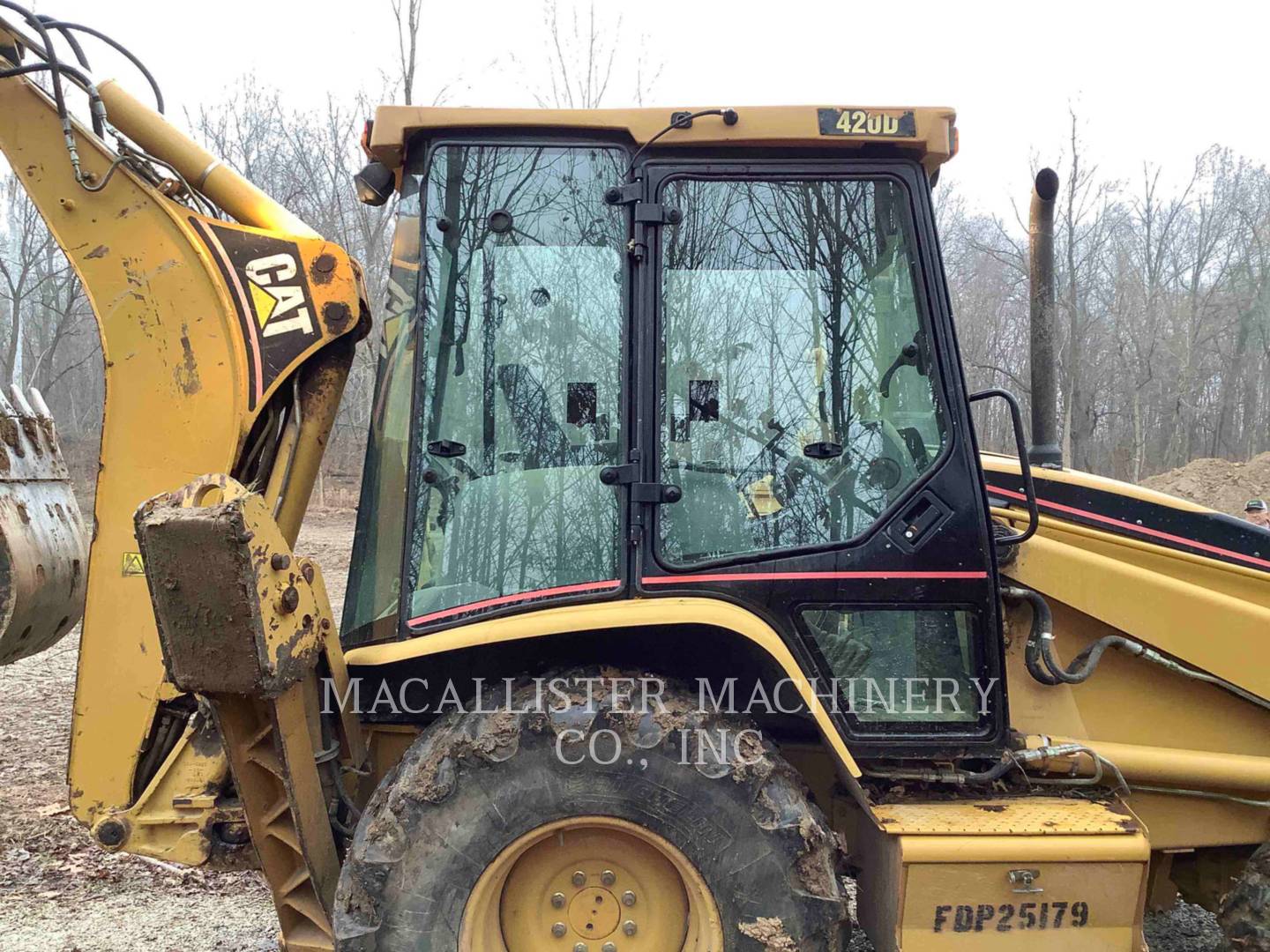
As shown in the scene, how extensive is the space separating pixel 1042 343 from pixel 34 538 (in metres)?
3.45

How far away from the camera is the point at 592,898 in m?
2.51

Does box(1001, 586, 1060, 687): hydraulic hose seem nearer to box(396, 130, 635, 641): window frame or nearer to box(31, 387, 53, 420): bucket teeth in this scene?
box(396, 130, 635, 641): window frame

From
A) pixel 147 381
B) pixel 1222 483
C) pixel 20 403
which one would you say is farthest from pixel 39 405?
pixel 1222 483

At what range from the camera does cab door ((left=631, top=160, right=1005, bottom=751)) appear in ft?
8.42

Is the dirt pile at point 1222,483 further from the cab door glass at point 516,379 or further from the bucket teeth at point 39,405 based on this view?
the bucket teeth at point 39,405

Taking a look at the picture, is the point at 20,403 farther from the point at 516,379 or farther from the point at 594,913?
the point at 594,913

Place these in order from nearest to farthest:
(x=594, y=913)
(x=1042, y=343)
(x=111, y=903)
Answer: (x=594, y=913) → (x=1042, y=343) → (x=111, y=903)

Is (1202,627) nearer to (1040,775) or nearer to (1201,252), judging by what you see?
(1040,775)

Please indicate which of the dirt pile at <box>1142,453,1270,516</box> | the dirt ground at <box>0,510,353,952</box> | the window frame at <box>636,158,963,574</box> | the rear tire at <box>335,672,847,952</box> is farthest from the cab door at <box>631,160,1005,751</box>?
the dirt pile at <box>1142,453,1270,516</box>

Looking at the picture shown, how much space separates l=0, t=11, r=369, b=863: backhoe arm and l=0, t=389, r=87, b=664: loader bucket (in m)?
0.23

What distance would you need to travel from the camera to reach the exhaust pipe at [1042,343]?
10.6 ft

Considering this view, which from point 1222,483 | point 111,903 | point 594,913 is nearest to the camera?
point 594,913

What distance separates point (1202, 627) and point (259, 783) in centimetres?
290

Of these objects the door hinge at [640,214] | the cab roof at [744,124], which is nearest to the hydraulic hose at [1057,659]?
the cab roof at [744,124]
